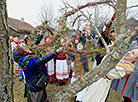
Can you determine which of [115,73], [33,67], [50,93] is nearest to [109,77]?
[115,73]

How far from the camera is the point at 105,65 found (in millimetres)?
762

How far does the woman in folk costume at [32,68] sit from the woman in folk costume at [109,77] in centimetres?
116

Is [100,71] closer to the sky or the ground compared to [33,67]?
closer to the sky

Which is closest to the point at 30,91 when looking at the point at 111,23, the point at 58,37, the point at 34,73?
the point at 34,73

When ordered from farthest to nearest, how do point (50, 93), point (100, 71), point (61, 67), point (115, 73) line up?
point (61, 67) < point (50, 93) < point (115, 73) < point (100, 71)

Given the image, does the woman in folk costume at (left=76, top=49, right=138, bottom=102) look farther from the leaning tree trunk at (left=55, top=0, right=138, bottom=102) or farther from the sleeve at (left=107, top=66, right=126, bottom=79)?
the leaning tree trunk at (left=55, top=0, right=138, bottom=102)

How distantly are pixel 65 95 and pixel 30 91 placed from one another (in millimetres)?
1726

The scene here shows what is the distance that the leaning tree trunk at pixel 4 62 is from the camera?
0.59 meters

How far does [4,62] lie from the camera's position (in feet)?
2.09

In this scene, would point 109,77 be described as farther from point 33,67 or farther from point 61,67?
point 61,67

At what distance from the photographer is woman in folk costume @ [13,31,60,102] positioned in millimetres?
1787

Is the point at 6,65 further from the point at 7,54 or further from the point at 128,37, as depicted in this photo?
the point at 128,37

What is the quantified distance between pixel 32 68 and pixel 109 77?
1.59 m

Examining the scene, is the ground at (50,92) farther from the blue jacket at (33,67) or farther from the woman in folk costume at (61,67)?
the blue jacket at (33,67)
